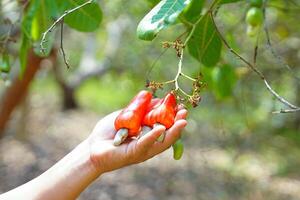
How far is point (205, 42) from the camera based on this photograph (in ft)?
5.01

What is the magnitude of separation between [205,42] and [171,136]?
15.8 inches

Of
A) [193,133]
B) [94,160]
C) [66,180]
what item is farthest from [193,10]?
[193,133]

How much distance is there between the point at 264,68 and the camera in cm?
342

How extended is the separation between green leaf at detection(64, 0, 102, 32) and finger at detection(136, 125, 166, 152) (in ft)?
1.88

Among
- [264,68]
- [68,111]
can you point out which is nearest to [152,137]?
[264,68]

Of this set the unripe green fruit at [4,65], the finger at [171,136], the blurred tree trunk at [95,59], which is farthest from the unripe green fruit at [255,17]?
the blurred tree trunk at [95,59]

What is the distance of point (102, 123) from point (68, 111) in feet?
17.3

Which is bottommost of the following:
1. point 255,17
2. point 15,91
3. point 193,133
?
point 193,133

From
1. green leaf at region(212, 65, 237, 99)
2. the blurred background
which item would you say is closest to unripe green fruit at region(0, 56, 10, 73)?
green leaf at region(212, 65, 237, 99)

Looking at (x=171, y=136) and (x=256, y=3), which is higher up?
(x=256, y=3)

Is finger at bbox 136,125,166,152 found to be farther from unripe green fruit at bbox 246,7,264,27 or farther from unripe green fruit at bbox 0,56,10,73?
unripe green fruit at bbox 0,56,10,73

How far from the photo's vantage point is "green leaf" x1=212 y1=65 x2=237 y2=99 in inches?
82.8

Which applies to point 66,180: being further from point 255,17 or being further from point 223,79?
point 223,79

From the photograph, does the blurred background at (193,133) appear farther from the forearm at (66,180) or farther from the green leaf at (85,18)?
the forearm at (66,180)
